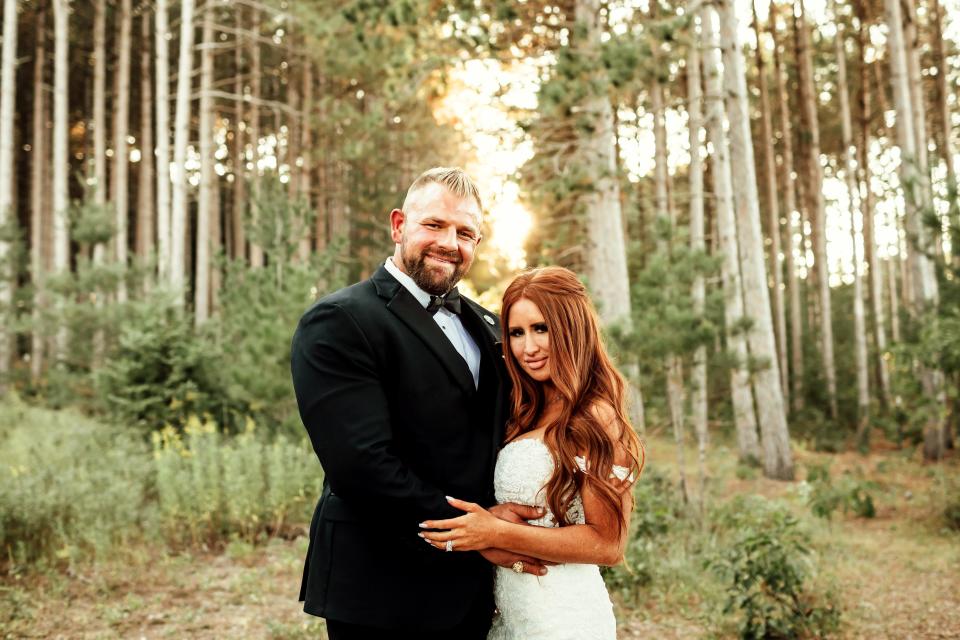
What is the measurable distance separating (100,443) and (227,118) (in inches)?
935

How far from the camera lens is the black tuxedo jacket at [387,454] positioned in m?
2.46

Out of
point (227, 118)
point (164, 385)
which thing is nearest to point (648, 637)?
point (164, 385)

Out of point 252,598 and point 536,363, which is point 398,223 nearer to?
point 536,363

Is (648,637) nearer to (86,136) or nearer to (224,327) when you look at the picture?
(224,327)

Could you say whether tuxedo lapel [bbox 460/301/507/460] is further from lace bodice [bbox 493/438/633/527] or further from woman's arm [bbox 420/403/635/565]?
woman's arm [bbox 420/403/635/565]

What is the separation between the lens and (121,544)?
725 centimetres

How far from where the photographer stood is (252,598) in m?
6.44

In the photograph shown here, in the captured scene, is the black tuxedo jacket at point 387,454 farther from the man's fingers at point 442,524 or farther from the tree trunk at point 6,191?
the tree trunk at point 6,191

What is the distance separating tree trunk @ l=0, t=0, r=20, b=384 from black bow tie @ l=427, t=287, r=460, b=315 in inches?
688

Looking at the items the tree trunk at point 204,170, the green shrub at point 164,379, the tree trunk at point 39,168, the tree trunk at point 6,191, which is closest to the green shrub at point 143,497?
the green shrub at point 164,379

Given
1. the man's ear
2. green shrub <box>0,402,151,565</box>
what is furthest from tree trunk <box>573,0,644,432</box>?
the man's ear

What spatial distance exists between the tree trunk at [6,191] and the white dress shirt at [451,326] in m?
17.5

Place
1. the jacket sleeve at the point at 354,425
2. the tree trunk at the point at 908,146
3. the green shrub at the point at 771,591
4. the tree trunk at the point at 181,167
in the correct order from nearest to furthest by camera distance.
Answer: the jacket sleeve at the point at 354,425, the green shrub at the point at 771,591, the tree trunk at the point at 908,146, the tree trunk at the point at 181,167

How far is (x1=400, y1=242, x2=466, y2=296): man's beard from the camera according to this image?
288 centimetres
